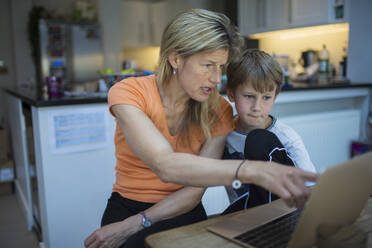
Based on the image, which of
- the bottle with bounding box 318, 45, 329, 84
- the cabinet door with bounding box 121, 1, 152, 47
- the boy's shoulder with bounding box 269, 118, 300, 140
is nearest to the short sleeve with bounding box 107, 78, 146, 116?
the boy's shoulder with bounding box 269, 118, 300, 140

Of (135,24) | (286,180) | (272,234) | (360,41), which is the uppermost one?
(135,24)

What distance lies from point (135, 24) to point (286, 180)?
527cm

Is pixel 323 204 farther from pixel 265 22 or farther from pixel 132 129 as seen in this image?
pixel 265 22

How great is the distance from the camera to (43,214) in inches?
73.5

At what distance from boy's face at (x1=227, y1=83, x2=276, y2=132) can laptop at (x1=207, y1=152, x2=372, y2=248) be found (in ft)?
1.72

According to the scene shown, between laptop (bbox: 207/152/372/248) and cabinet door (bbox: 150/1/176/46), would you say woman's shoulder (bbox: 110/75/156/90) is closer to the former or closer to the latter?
laptop (bbox: 207/152/372/248)

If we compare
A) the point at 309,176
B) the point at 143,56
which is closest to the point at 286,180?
the point at 309,176

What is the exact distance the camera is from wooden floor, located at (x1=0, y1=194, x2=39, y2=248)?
2.17 m

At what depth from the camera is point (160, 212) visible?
3.48 ft

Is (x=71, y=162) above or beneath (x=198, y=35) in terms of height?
beneath

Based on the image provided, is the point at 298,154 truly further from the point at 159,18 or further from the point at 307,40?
the point at 159,18

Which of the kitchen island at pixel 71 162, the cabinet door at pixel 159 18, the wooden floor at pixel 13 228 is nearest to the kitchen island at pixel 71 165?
the kitchen island at pixel 71 162

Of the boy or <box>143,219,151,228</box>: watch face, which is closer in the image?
<box>143,219,151,228</box>: watch face

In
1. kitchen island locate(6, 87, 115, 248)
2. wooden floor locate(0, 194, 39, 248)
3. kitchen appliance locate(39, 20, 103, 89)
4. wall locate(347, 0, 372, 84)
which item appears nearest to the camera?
kitchen island locate(6, 87, 115, 248)
